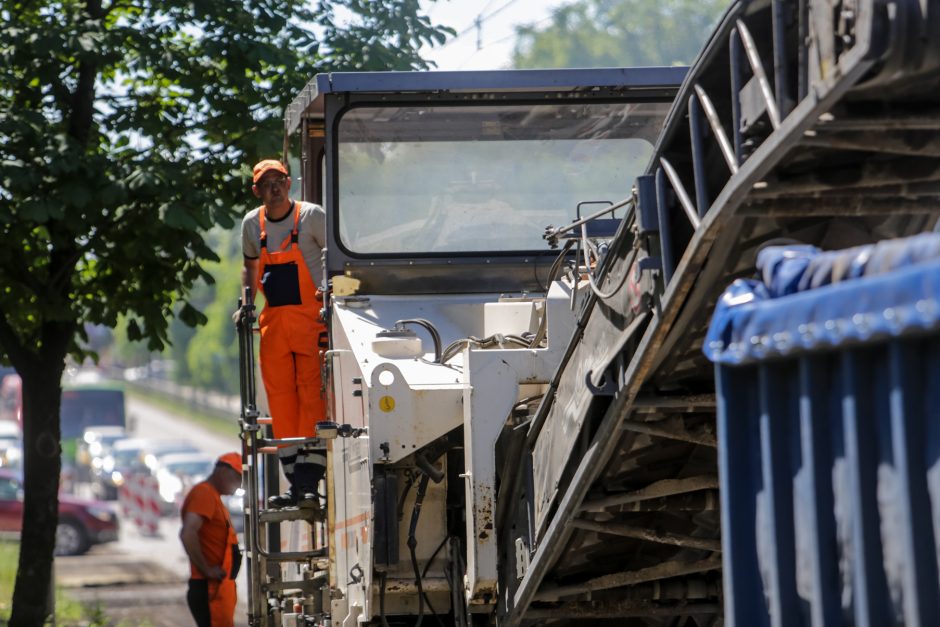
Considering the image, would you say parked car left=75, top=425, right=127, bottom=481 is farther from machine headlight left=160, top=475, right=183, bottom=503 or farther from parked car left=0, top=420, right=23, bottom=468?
machine headlight left=160, top=475, right=183, bottom=503

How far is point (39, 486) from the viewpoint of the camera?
11.3 m

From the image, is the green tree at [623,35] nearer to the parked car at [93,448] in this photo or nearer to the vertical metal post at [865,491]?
the parked car at [93,448]

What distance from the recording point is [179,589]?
18.0 metres

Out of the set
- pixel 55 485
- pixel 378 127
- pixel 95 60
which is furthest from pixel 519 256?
pixel 55 485

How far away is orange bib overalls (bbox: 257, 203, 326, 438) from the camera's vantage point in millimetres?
7422

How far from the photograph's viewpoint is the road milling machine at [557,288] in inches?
167

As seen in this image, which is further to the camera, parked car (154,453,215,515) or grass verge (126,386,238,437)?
grass verge (126,386,238,437)

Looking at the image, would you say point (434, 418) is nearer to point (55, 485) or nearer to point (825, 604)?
point (825, 604)

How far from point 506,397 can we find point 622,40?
289 feet

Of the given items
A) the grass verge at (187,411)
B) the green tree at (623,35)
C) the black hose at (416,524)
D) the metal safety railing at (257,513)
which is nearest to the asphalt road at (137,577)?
the metal safety railing at (257,513)

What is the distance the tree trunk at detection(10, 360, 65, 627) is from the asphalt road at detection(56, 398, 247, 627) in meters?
2.64

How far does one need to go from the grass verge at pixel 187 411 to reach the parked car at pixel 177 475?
47.8 feet

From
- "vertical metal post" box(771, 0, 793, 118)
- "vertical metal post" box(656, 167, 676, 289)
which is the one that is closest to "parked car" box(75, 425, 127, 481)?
"vertical metal post" box(656, 167, 676, 289)

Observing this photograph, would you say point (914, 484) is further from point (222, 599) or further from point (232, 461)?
point (232, 461)
